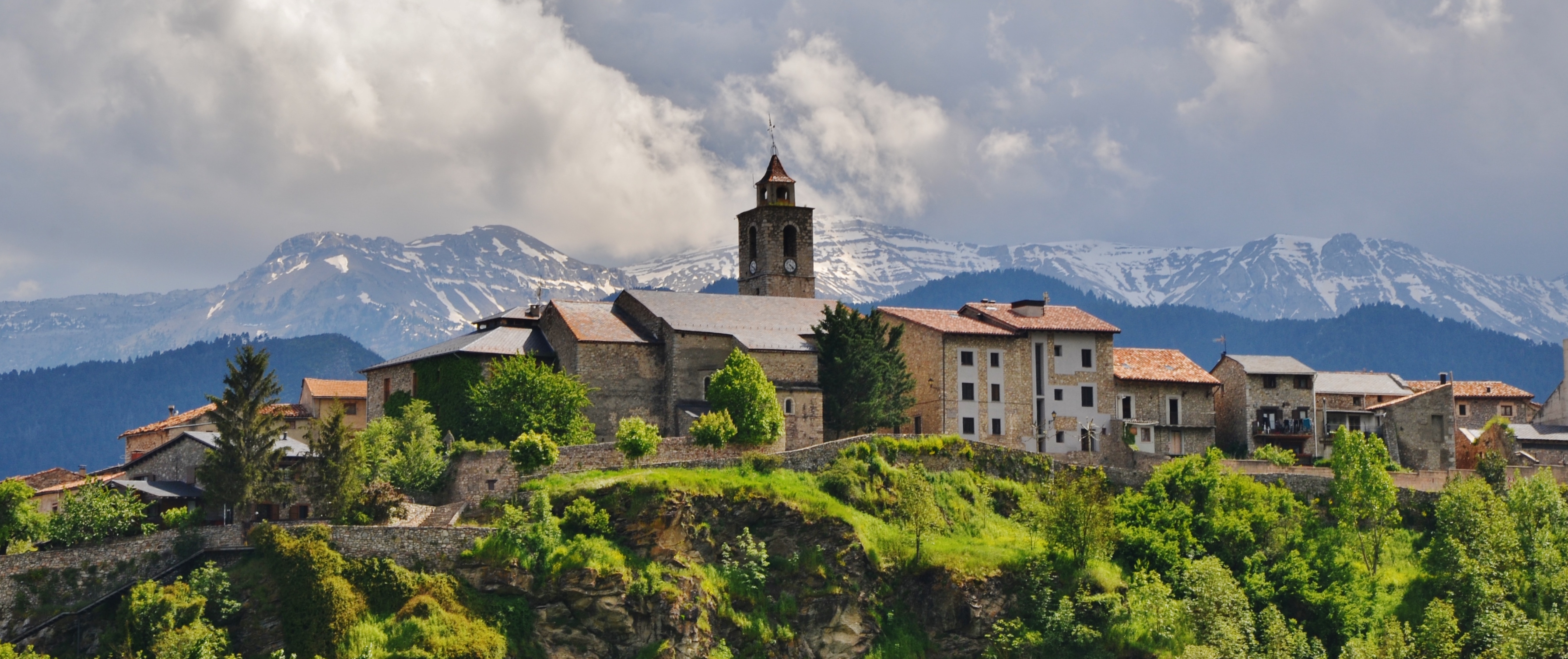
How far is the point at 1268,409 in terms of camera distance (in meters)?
101

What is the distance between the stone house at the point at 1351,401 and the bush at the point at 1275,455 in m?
6.39

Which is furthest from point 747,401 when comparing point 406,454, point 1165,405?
point 1165,405

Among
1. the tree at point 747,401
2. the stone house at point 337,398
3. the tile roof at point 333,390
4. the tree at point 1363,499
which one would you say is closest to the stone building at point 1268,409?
the tree at point 1363,499

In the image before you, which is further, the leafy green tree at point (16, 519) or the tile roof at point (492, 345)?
the tile roof at point (492, 345)

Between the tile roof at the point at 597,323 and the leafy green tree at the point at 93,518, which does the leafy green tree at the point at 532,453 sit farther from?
the leafy green tree at the point at 93,518

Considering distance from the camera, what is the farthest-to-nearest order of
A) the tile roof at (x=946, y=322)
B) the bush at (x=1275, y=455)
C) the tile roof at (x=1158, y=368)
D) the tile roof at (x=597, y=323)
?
the tile roof at (x=1158, y=368) → the bush at (x=1275, y=455) → the tile roof at (x=946, y=322) → the tile roof at (x=597, y=323)

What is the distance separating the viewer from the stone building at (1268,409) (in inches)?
3967

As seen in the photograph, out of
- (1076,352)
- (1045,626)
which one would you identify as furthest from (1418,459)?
(1045,626)

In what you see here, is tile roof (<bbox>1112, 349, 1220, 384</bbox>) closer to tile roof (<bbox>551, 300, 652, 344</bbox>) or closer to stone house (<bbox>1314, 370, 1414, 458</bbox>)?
stone house (<bbox>1314, 370, 1414, 458</bbox>)

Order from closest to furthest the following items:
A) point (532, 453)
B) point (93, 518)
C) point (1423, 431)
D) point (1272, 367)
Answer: point (93, 518) → point (532, 453) → point (1423, 431) → point (1272, 367)

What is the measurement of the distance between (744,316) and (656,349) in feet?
24.0

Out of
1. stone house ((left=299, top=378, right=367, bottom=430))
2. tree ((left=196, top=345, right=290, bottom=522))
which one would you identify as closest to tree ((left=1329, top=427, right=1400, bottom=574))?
tree ((left=196, top=345, right=290, bottom=522))

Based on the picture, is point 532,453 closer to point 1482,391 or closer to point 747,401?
point 747,401

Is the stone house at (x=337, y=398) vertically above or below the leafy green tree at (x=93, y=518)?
above
